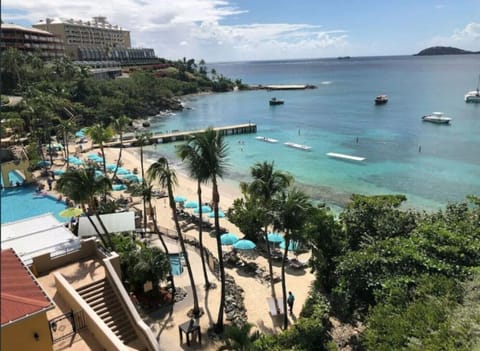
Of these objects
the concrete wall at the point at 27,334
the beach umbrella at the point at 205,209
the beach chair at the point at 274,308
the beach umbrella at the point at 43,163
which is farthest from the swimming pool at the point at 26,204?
the concrete wall at the point at 27,334

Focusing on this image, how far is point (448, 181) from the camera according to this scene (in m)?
40.3

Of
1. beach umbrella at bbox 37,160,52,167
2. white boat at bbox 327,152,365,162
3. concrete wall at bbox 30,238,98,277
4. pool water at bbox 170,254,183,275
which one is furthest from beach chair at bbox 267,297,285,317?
white boat at bbox 327,152,365,162

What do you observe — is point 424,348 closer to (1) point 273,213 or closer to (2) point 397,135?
(1) point 273,213

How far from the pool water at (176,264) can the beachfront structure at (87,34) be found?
115 metres

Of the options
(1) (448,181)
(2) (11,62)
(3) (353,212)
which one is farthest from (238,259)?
(2) (11,62)

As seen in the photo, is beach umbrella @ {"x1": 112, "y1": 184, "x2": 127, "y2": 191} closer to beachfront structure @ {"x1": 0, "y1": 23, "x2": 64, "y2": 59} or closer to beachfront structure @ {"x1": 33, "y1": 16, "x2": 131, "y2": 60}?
beachfront structure @ {"x1": 0, "y1": 23, "x2": 64, "y2": 59}

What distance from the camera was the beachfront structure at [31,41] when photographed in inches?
3105

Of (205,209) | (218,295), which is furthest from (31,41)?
(218,295)

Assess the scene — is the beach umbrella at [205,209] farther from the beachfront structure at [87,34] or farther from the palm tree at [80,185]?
the beachfront structure at [87,34]

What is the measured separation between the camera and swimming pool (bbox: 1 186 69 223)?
2639 cm

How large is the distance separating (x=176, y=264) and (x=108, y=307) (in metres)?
7.64

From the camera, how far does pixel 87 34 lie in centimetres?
14088

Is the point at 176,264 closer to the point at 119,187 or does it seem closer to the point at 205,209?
the point at 205,209

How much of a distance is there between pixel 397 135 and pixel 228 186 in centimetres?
3645
